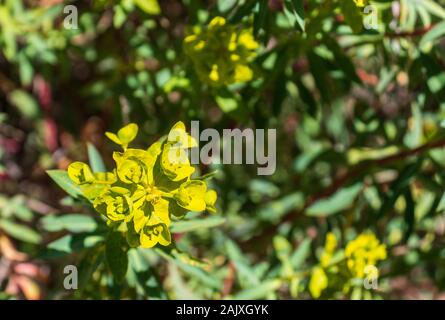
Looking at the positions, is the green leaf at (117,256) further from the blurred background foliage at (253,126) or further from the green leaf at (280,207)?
the green leaf at (280,207)

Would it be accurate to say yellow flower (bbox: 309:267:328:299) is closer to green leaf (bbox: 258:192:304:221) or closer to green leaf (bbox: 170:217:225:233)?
green leaf (bbox: 170:217:225:233)

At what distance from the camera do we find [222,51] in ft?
6.57

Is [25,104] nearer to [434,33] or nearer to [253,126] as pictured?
[253,126]

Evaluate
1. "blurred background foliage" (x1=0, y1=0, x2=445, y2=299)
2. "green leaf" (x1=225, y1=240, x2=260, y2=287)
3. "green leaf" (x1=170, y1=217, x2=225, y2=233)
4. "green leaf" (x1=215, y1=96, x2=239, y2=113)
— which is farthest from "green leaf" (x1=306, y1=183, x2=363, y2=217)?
"green leaf" (x1=170, y1=217, x2=225, y2=233)

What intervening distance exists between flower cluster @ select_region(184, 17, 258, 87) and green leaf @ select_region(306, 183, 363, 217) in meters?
0.68

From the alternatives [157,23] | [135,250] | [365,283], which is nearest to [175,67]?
[157,23]

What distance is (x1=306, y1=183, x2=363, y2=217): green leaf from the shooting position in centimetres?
248

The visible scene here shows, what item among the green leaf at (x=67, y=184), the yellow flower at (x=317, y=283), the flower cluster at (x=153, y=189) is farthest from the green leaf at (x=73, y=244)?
the yellow flower at (x=317, y=283)

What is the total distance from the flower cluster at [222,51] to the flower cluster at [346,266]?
1.84ft

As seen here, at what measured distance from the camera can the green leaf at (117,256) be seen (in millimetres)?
1753

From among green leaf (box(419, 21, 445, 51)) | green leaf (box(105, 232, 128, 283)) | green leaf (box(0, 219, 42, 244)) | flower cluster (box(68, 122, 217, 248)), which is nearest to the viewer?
flower cluster (box(68, 122, 217, 248))

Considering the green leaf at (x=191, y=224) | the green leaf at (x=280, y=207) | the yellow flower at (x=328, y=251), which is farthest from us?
the green leaf at (x=280, y=207)

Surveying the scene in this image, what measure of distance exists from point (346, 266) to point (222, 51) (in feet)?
2.31
